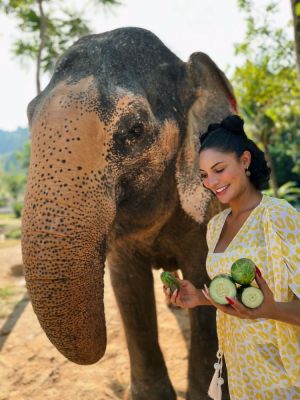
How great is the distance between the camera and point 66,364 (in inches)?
131

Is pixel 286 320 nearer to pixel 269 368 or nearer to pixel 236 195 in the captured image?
pixel 269 368

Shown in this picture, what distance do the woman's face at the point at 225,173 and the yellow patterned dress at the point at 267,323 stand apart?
9 centimetres

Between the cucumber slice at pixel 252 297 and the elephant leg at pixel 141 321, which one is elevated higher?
the cucumber slice at pixel 252 297

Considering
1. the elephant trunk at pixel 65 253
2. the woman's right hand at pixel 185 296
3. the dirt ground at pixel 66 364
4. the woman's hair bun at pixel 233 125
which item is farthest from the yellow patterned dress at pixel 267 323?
the dirt ground at pixel 66 364

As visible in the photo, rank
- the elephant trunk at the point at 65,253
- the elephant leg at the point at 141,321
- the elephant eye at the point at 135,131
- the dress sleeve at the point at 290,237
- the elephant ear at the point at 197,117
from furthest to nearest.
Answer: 1. the elephant leg at the point at 141,321
2. the elephant ear at the point at 197,117
3. the elephant eye at the point at 135,131
4. the elephant trunk at the point at 65,253
5. the dress sleeve at the point at 290,237

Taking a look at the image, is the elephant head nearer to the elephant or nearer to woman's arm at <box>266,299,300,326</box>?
the elephant

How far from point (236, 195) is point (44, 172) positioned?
2.08 feet

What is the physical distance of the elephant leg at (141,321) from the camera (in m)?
2.51

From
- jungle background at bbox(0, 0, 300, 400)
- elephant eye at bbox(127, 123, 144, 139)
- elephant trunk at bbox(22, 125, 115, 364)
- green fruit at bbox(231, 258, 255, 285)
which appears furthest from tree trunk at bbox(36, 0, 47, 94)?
green fruit at bbox(231, 258, 255, 285)

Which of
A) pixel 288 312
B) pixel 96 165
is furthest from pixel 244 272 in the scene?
pixel 96 165

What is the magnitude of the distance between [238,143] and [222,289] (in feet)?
1.69

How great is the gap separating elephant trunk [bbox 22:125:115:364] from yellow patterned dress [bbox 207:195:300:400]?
0.42m

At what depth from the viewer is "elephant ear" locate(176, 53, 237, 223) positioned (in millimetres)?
2002

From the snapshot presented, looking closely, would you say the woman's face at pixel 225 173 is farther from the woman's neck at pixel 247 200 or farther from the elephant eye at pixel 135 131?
the elephant eye at pixel 135 131
